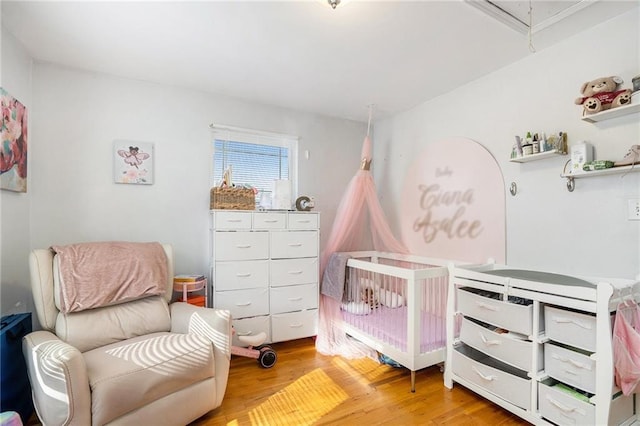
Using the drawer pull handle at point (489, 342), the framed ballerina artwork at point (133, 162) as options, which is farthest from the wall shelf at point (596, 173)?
the framed ballerina artwork at point (133, 162)

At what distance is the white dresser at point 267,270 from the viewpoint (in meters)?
2.61

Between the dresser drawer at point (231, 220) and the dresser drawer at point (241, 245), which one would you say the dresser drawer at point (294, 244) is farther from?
the dresser drawer at point (231, 220)

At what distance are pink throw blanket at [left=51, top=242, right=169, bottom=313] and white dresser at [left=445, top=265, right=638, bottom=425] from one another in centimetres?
214

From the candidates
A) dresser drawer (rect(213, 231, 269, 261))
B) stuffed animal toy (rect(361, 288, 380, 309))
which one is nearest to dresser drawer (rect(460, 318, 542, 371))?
stuffed animal toy (rect(361, 288, 380, 309))

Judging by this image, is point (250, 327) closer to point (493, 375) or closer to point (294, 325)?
point (294, 325)

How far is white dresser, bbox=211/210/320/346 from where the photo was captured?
261 cm

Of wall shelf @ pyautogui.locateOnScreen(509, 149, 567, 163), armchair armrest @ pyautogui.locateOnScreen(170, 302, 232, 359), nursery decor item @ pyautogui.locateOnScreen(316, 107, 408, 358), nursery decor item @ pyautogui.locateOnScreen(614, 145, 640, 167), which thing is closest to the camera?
nursery decor item @ pyautogui.locateOnScreen(614, 145, 640, 167)

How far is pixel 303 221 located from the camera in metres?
2.95

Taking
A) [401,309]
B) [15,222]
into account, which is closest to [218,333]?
[401,309]

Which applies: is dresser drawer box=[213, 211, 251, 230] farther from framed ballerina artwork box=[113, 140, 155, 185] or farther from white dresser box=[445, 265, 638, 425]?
white dresser box=[445, 265, 638, 425]

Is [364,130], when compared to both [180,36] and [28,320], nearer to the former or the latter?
[180,36]

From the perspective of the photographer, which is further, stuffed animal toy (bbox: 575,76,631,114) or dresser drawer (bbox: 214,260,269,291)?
dresser drawer (bbox: 214,260,269,291)

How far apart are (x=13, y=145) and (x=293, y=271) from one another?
218 cm

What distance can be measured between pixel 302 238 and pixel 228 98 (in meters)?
1.56
